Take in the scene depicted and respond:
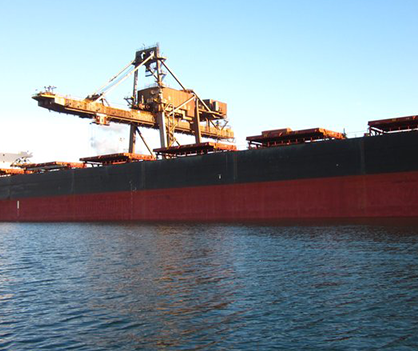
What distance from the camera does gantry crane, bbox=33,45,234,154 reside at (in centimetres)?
4381

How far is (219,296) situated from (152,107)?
40.5 metres

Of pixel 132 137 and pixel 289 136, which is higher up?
pixel 132 137

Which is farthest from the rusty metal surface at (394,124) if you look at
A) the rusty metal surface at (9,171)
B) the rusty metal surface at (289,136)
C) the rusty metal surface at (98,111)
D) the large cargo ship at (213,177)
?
the rusty metal surface at (9,171)

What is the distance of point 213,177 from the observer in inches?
1427

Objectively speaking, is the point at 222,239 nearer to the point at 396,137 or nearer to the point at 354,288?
the point at 354,288

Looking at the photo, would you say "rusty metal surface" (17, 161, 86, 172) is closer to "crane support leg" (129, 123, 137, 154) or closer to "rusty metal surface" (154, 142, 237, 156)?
"crane support leg" (129, 123, 137, 154)

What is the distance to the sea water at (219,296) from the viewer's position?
8398 millimetres

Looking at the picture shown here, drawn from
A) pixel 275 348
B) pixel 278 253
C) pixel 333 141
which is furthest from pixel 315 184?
pixel 275 348

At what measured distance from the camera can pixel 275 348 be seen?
7766 mm

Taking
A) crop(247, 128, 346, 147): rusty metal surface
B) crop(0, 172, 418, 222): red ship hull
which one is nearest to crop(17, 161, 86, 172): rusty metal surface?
crop(0, 172, 418, 222): red ship hull

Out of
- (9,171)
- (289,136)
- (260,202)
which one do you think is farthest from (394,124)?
(9,171)

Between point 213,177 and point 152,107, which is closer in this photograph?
point 213,177

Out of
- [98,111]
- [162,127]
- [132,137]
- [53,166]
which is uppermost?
[98,111]

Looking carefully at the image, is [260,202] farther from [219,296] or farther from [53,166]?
[53,166]
